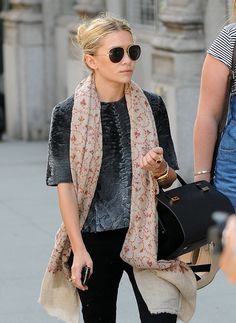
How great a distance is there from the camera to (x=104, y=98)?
466 centimetres

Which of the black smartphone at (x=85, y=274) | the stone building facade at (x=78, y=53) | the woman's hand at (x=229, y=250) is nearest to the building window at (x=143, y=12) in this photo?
the stone building facade at (x=78, y=53)

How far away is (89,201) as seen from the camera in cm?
462

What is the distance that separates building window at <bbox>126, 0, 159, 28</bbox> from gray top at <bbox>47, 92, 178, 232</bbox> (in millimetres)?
7942

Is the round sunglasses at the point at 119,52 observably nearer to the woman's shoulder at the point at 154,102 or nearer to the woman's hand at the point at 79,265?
the woman's shoulder at the point at 154,102

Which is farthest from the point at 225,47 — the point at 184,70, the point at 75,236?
the point at 184,70

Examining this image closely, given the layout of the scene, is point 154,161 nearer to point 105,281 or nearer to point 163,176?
point 163,176

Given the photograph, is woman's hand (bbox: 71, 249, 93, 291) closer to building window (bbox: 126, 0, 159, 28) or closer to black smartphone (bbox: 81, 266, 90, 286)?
black smartphone (bbox: 81, 266, 90, 286)

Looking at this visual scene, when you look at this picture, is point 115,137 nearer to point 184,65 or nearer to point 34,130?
point 184,65

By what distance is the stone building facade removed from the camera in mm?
10688

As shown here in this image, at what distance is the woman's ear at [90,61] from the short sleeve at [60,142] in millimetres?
163

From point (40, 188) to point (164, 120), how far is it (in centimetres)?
705

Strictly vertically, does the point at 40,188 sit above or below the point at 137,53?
below

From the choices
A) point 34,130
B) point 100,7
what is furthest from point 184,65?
point 34,130

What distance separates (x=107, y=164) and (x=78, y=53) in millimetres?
7601
